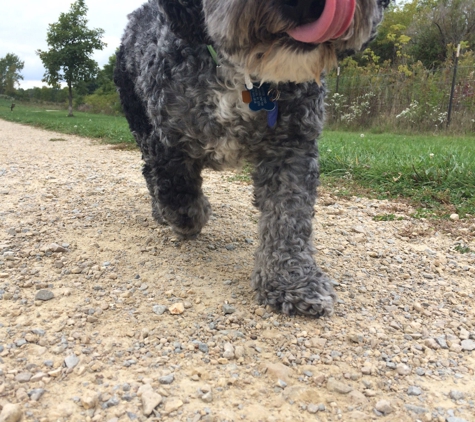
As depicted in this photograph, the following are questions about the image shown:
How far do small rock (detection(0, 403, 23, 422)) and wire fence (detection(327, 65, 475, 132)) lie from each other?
38.8ft

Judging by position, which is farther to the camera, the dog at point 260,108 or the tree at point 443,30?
the tree at point 443,30

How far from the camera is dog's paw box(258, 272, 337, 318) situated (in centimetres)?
240

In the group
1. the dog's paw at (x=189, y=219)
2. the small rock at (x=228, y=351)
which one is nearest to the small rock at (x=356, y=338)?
the small rock at (x=228, y=351)

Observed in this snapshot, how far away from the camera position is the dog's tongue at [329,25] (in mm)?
1855

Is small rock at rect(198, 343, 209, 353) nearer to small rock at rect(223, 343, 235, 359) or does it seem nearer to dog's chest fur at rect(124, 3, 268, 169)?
small rock at rect(223, 343, 235, 359)

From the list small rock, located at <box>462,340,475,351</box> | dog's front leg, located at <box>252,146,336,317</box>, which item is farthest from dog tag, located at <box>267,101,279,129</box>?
small rock, located at <box>462,340,475,351</box>

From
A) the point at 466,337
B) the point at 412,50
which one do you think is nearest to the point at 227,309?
the point at 466,337

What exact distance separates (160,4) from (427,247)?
8.23ft

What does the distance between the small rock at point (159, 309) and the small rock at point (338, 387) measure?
93 cm

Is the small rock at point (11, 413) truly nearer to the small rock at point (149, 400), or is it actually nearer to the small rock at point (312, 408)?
the small rock at point (149, 400)

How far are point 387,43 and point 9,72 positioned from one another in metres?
73.2

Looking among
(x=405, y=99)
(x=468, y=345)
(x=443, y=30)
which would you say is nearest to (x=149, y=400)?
(x=468, y=345)

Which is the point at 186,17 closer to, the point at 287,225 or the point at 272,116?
the point at 272,116

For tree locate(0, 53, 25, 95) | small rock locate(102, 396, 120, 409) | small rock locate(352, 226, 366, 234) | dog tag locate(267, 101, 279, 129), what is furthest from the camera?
tree locate(0, 53, 25, 95)
